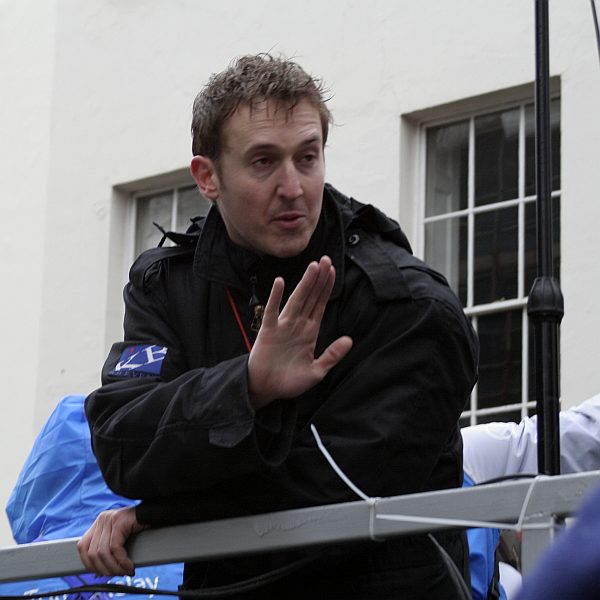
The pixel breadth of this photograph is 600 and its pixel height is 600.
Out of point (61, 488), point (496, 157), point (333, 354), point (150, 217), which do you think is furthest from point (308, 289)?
point (150, 217)

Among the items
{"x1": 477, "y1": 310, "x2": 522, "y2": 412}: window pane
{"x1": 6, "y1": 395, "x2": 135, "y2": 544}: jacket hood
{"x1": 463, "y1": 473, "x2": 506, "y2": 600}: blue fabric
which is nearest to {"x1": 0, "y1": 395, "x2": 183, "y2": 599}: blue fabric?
{"x1": 6, "y1": 395, "x2": 135, "y2": 544}: jacket hood

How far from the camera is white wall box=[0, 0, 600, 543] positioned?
8469mm

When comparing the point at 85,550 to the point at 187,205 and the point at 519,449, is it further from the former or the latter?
the point at 187,205

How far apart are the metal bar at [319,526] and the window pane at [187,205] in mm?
6979

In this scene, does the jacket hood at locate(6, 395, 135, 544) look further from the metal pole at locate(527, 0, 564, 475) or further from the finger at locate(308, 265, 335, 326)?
the finger at locate(308, 265, 335, 326)

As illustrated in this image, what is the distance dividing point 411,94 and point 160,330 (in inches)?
241

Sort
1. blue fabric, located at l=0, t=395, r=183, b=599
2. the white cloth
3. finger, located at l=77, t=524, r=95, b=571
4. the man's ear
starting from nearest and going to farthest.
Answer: finger, located at l=77, t=524, r=95, b=571, the man's ear, blue fabric, located at l=0, t=395, r=183, b=599, the white cloth

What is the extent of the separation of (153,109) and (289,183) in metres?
7.42

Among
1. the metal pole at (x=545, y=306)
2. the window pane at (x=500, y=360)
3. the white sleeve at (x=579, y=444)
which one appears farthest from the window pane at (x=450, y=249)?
the metal pole at (x=545, y=306)

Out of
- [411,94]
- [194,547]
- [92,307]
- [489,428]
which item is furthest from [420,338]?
[92,307]

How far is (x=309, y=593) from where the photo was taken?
9.73 feet

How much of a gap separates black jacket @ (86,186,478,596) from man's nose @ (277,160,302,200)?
0.35ft

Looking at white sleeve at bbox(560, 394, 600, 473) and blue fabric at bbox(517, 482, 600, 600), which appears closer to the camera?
blue fabric at bbox(517, 482, 600, 600)

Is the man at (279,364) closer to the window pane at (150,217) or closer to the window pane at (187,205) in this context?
the window pane at (187,205)
